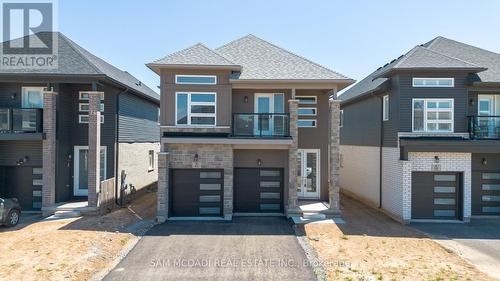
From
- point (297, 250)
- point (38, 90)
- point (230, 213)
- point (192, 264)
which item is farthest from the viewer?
point (38, 90)

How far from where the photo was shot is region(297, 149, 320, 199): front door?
14609 mm

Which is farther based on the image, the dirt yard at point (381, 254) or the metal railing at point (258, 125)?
the metal railing at point (258, 125)

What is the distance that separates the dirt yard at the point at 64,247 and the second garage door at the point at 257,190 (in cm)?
421

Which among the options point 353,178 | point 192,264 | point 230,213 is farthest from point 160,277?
point 353,178

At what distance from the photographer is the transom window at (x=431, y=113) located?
12.9 metres

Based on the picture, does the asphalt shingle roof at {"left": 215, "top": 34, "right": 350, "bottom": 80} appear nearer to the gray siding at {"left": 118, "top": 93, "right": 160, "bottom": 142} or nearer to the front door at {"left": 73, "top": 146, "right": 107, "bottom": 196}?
the gray siding at {"left": 118, "top": 93, "right": 160, "bottom": 142}

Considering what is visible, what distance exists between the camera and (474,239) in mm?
10484

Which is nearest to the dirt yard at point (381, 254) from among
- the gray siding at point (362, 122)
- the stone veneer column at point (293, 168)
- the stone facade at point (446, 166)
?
the stone veneer column at point (293, 168)

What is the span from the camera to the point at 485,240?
34.1ft

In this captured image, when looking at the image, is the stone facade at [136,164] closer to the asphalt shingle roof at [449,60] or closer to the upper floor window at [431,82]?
the asphalt shingle roof at [449,60]

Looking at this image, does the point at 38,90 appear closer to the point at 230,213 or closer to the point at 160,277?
the point at 230,213

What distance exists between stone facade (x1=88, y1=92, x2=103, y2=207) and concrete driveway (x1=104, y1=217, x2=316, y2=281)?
3.64 m

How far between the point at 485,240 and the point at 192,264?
33.9 feet

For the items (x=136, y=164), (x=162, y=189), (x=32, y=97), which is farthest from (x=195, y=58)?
(x=32, y=97)
